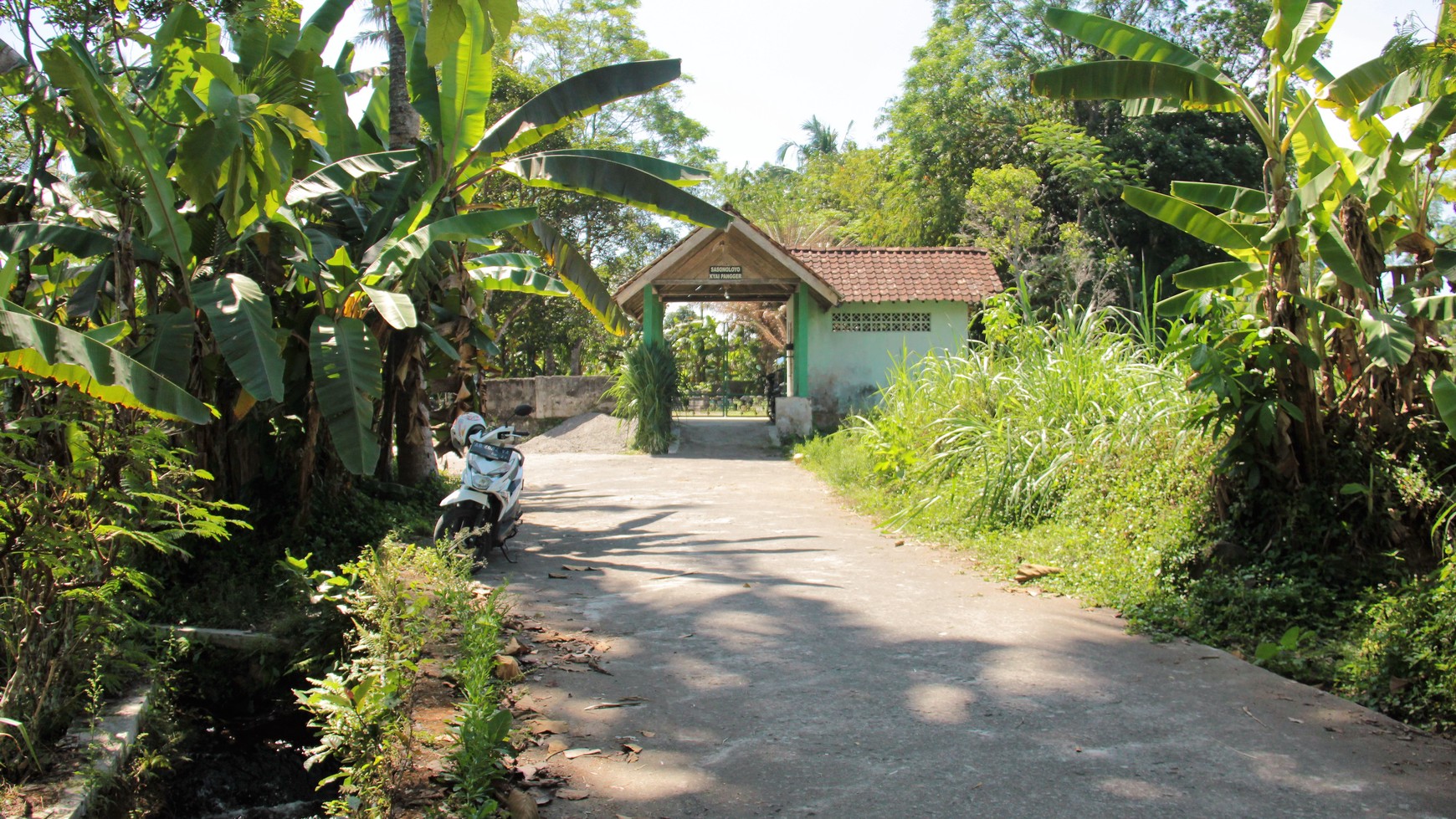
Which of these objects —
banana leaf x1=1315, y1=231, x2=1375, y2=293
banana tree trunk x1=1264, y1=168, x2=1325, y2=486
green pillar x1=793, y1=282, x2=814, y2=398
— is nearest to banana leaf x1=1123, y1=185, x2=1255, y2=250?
banana tree trunk x1=1264, y1=168, x2=1325, y2=486

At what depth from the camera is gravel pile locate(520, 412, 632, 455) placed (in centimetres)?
1881

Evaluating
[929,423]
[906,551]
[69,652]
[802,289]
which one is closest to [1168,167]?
[802,289]

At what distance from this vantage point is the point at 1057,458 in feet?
26.2

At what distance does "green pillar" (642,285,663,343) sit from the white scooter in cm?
1123

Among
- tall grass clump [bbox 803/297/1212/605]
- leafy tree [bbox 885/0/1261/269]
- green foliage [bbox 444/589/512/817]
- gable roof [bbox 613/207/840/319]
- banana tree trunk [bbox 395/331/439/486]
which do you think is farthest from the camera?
leafy tree [bbox 885/0/1261/269]

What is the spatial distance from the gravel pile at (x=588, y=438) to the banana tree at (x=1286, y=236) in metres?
12.9

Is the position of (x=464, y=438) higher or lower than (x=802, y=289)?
lower

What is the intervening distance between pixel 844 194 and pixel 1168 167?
41.0ft

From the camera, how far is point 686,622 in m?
5.81

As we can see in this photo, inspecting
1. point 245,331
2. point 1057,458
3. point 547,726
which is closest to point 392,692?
point 547,726

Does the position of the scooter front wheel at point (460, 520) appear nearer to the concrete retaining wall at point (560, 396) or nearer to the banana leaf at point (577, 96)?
the banana leaf at point (577, 96)

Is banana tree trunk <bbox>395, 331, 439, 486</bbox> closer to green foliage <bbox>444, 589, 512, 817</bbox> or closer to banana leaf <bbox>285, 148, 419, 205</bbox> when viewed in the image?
banana leaf <bbox>285, 148, 419, 205</bbox>

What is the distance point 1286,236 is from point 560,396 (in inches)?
713

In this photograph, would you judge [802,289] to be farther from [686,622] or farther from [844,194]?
[844,194]
